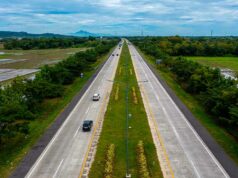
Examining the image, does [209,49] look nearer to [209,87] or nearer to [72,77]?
[72,77]

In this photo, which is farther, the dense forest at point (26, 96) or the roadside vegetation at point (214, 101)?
the roadside vegetation at point (214, 101)

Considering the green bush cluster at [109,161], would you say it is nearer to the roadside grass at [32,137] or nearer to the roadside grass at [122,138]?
the roadside grass at [122,138]

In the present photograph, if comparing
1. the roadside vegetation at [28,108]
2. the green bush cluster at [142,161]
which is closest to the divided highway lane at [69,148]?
the roadside vegetation at [28,108]

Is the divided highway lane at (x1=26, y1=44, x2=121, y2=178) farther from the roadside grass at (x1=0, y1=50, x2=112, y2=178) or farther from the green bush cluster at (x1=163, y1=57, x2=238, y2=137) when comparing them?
the green bush cluster at (x1=163, y1=57, x2=238, y2=137)

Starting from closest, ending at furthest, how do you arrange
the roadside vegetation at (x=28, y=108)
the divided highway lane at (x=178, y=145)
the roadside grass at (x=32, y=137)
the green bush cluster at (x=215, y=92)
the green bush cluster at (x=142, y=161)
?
the green bush cluster at (x=142, y=161) → the divided highway lane at (x=178, y=145) → the roadside grass at (x=32, y=137) → the roadside vegetation at (x=28, y=108) → the green bush cluster at (x=215, y=92)

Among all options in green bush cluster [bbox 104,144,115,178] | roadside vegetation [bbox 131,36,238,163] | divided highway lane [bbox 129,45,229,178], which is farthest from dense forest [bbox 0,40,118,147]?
roadside vegetation [bbox 131,36,238,163]

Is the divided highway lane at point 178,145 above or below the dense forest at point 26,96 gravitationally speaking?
below
